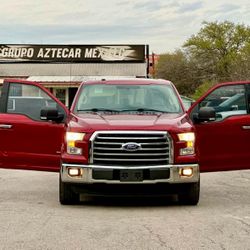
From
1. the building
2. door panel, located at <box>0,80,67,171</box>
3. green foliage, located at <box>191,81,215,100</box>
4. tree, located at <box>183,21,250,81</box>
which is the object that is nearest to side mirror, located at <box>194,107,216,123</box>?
door panel, located at <box>0,80,67,171</box>

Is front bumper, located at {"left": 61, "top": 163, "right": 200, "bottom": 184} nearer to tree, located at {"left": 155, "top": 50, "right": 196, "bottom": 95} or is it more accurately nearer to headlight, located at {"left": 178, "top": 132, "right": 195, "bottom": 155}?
headlight, located at {"left": 178, "top": 132, "right": 195, "bottom": 155}

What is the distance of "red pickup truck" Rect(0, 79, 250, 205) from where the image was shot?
8188 mm

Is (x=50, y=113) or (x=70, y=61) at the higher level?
(x=70, y=61)

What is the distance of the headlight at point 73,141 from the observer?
829cm

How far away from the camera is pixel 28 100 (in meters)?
10.0

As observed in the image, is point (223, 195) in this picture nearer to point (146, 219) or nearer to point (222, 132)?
Answer: point (222, 132)

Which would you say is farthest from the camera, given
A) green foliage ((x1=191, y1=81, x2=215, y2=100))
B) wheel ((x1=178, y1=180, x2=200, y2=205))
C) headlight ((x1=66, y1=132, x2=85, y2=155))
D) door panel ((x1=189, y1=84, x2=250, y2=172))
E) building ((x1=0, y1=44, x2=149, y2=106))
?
green foliage ((x1=191, y1=81, x2=215, y2=100))

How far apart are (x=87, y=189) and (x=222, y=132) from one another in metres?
2.37

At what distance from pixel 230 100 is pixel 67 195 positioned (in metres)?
3.30

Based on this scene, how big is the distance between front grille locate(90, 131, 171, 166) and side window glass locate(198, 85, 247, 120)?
1849mm

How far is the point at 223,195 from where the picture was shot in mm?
9938

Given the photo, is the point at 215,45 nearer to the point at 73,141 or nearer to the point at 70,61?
the point at 70,61

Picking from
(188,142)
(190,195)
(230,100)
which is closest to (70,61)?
(230,100)

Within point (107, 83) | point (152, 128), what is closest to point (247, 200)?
point (152, 128)
